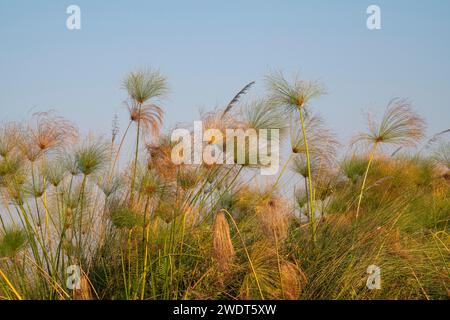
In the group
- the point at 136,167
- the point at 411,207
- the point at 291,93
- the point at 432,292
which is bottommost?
the point at 432,292

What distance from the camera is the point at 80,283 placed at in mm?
4223

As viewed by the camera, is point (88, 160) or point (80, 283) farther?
point (88, 160)

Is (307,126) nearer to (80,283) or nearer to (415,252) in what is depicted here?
(415,252)

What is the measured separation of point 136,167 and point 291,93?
4.49 ft

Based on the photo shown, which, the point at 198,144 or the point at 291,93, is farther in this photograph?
the point at 291,93

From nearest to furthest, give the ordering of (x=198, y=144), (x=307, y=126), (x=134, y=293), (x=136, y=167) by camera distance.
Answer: (x=134, y=293) < (x=198, y=144) < (x=136, y=167) < (x=307, y=126)
